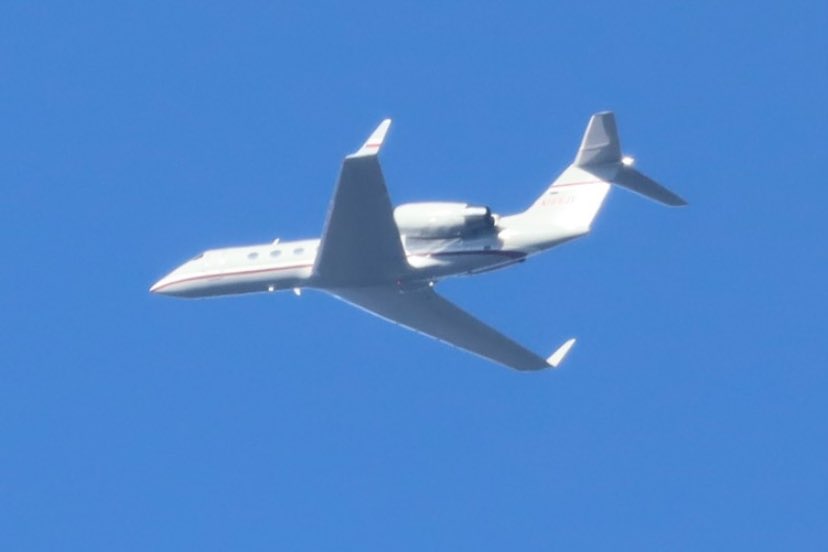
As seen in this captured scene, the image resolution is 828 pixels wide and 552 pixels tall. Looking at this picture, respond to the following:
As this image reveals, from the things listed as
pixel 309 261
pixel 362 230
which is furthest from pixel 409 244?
pixel 309 261

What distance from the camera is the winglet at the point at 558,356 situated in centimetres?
6044

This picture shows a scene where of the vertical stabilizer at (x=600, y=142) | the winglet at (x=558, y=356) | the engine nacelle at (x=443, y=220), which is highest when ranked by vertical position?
the vertical stabilizer at (x=600, y=142)

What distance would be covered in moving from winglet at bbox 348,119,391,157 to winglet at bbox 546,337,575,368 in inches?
448

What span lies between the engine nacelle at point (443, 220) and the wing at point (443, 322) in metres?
2.32

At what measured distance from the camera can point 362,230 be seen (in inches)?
2122

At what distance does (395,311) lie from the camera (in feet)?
193

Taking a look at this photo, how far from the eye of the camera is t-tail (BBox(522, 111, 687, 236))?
55750mm

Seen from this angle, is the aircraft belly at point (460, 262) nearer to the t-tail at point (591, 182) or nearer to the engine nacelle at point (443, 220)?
the engine nacelle at point (443, 220)

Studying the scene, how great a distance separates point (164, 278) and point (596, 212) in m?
11.2

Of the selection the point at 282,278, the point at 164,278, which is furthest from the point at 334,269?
the point at 164,278

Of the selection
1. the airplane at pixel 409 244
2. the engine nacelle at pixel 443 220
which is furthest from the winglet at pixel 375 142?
the engine nacelle at pixel 443 220

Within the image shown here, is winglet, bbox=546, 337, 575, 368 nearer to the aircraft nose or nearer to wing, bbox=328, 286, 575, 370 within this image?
wing, bbox=328, 286, 575, 370

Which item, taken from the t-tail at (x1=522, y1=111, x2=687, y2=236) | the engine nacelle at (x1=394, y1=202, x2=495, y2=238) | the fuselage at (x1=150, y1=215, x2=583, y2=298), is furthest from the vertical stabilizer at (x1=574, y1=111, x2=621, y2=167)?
the engine nacelle at (x1=394, y1=202, x2=495, y2=238)

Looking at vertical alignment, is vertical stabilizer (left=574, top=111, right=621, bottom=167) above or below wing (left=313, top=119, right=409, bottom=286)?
above
